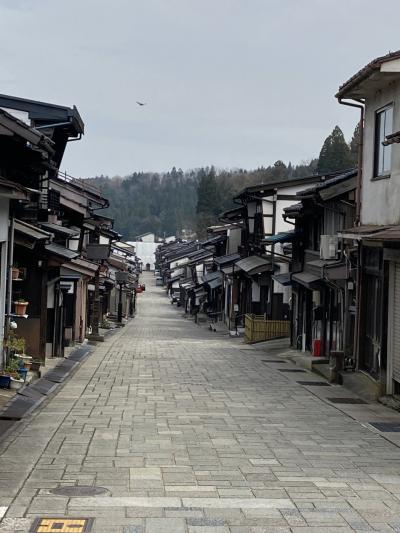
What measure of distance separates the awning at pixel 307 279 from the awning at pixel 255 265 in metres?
9.88

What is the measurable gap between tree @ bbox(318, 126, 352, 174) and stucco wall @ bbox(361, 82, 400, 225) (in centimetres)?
7018

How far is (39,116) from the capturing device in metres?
20.8

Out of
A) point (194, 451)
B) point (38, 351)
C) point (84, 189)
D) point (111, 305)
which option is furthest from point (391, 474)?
point (111, 305)

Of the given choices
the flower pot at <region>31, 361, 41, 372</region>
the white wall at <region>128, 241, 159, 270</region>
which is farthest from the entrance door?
the white wall at <region>128, 241, 159, 270</region>

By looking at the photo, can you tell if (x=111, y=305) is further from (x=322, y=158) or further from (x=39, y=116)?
(x=39, y=116)

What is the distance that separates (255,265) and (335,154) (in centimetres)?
5293

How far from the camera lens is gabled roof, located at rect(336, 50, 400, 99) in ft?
51.6

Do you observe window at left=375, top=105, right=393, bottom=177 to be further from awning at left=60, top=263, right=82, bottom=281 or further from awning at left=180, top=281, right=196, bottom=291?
awning at left=180, top=281, right=196, bottom=291

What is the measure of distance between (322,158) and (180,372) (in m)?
73.5

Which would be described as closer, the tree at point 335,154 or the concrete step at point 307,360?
the concrete step at point 307,360

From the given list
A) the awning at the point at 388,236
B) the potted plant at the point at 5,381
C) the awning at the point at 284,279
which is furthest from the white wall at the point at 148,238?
the awning at the point at 388,236

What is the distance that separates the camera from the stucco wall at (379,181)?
16.5 metres

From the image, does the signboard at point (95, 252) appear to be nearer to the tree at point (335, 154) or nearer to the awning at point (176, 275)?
the tree at point (335, 154)

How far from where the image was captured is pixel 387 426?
541 inches
